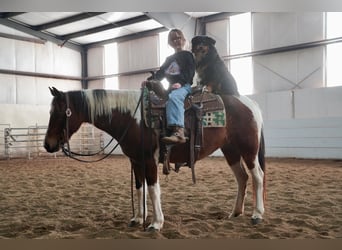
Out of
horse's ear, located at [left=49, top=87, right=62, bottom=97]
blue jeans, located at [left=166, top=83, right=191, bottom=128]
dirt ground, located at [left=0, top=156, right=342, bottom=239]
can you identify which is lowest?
dirt ground, located at [left=0, top=156, right=342, bottom=239]

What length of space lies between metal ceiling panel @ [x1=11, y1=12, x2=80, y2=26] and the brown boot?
157cm

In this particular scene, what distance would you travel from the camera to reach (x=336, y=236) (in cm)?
226

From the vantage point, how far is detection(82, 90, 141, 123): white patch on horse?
2375mm

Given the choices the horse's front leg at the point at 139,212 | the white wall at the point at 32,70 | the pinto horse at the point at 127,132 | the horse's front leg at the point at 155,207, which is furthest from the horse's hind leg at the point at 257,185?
the white wall at the point at 32,70

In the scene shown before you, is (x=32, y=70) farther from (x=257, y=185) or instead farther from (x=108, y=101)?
(x=257, y=185)

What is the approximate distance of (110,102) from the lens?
2.41 metres

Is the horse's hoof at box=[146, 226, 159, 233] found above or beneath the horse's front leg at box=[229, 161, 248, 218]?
beneath

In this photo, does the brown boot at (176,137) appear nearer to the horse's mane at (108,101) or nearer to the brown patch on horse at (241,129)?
the horse's mane at (108,101)

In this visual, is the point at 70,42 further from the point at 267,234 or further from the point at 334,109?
A: the point at 334,109

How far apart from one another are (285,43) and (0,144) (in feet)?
15.3

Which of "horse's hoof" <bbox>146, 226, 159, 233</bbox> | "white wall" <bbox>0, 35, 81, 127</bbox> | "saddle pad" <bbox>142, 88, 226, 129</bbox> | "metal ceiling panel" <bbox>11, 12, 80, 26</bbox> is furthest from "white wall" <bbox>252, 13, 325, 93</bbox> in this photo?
"horse's hoof" <bbox>146, 226, 159, 233</bbox>

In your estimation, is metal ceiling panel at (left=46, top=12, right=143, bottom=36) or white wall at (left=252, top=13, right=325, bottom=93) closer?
metal ceiling panel at (left=46, top=12, right=143, bottom=36)

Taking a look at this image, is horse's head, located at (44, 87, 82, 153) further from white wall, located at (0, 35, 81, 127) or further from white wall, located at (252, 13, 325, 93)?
white wall, located at (252, 13, 325, 93)

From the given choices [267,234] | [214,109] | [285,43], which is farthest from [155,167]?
[285,43]
